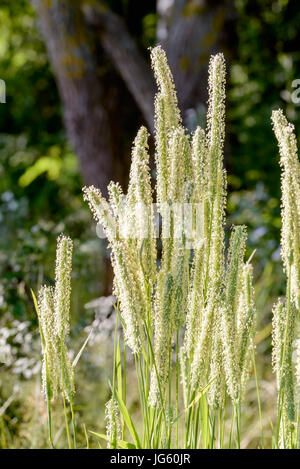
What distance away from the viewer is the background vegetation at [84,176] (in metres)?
2.14

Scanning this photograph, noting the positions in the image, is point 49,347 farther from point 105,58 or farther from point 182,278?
point 105,58

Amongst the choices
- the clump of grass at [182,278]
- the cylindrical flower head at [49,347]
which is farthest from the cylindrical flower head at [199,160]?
the cylindrical flower head at [49,347]

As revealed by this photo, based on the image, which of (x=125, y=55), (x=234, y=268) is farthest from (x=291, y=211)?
(x=125, y=55)

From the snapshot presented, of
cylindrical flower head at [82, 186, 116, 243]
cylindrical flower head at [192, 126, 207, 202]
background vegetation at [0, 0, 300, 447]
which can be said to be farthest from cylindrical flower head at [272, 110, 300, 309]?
background vegetation at [0, 0, 300, 447]

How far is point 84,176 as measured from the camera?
3303 mm

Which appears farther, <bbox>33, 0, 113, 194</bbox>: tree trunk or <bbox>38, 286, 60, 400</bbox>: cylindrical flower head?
<bbox>33, 0, 113, 194</bbox>: tree trunk

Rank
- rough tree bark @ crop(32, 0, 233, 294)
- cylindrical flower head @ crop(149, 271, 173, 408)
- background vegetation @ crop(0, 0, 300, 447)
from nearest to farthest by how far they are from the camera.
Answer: cylindrical flower head @ crop(149, 271, 173, 408) < background vegetation @ crop(0, 0, 300, 447) < rough tree bark @ crop(32, 0, 233, 294)

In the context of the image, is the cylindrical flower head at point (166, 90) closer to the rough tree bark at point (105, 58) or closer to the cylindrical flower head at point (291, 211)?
Result: the cylindrical flower head at point (291, 211)

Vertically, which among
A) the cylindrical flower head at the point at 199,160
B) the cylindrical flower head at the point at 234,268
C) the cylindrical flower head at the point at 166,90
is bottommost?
the cylindrical flower head at the point at 234,268

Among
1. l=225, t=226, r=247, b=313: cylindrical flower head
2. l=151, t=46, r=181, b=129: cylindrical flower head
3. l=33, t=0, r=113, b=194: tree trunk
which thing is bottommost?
l=225, t=226, r=247, b=313: cylindrical flower head

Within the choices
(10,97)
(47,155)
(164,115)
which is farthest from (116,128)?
(164,115)

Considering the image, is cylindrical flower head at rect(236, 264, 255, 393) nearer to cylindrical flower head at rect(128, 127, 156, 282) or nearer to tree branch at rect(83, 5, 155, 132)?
cylindrical flower head at rect(128, 127, 156, 282)

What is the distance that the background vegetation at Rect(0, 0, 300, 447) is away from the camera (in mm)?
2143

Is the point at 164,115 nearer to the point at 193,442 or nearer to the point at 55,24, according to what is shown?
the point at 193,442
